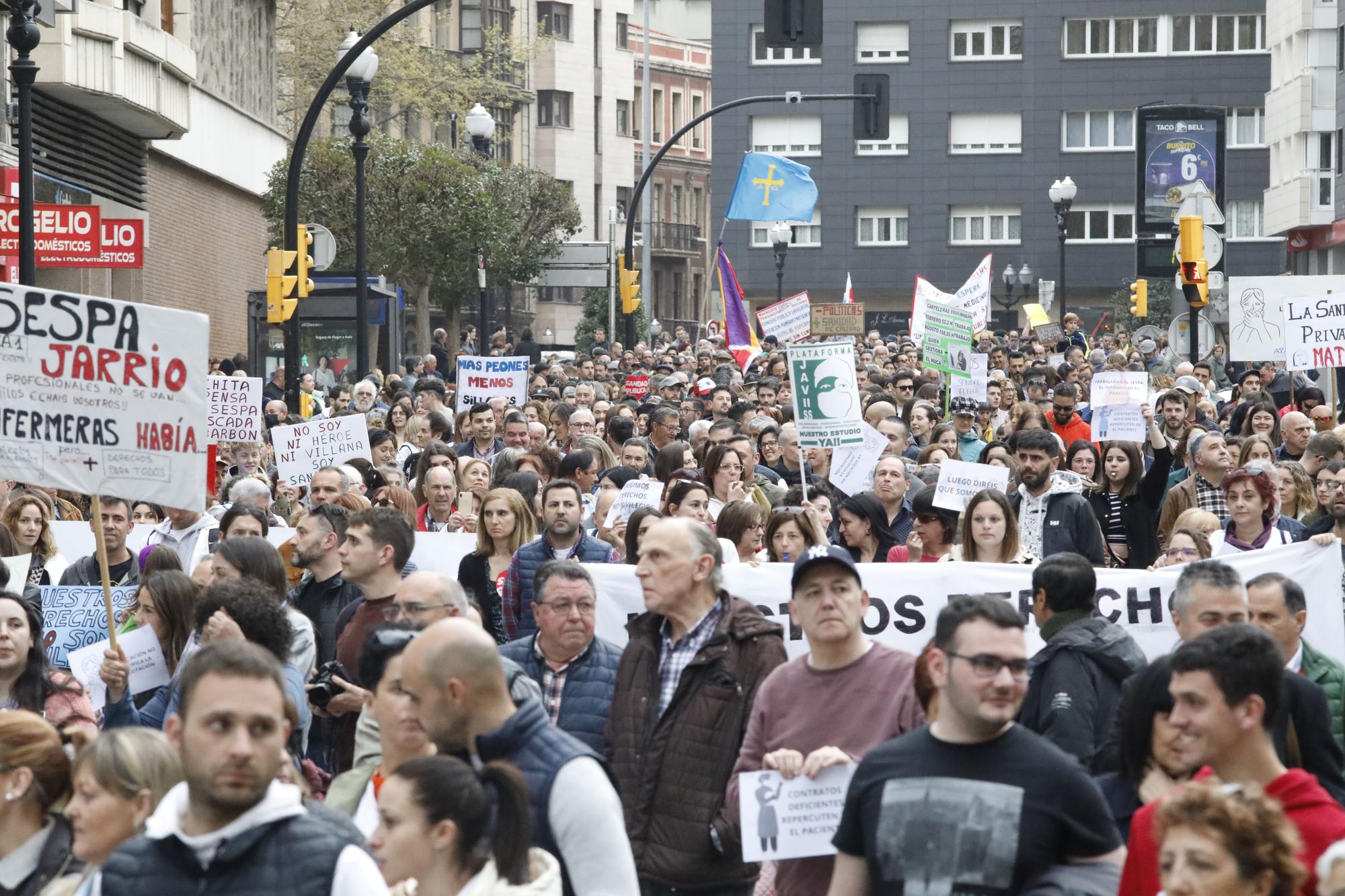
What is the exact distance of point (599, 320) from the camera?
225ft

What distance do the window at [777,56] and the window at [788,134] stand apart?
76.8 inches

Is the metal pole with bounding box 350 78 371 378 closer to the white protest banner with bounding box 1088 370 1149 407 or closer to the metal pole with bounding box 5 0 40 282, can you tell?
the metal pole with bounding box 5 0 40 282

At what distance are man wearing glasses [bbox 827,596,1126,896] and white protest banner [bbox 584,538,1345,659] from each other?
13.9 feet

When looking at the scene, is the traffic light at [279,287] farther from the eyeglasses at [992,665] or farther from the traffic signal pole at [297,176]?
the eyeglasses at [992,665]

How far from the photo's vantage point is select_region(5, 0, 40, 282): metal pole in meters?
16.7

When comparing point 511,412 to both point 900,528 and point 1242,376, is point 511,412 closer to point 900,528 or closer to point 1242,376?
point 900,528

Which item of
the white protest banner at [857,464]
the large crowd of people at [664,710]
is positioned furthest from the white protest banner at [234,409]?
the white protest banner at [857,464]

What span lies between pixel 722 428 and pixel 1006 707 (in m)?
9.62

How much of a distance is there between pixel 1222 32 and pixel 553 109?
1029 inches

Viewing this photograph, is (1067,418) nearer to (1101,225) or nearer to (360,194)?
(360,194)

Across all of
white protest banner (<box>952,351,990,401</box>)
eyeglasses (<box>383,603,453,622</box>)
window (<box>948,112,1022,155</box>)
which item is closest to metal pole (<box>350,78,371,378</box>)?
white protest banner (<box>952,351,990,401</box>)

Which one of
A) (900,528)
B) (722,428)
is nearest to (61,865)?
(900,528)

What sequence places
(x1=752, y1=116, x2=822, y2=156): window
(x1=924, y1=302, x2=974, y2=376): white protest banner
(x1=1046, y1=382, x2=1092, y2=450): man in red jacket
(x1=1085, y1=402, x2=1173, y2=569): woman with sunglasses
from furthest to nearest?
(x1=752, y1=116, x2=822, y2=156): window
(x1=924, y1=302, x2=974, y2=376): white protest banner
(x1=1046, y1=382, x2=1092, y2=450): man in red jacket
(x1=1085, y1=402, x2=1173, y2=569): woman with sunglasses

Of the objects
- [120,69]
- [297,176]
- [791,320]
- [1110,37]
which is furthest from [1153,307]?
[297,176]
